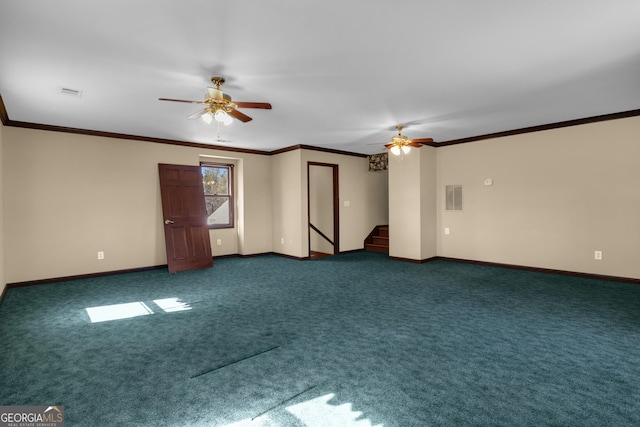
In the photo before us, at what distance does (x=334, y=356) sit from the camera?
2.59 meters

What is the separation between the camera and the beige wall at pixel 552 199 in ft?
15.9

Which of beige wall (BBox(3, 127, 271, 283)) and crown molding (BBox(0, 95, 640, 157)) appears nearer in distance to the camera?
crown molding (BBox(0, 95, 640, 157))

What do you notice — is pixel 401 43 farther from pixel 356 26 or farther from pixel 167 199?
pixel 167 199

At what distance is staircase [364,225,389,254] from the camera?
326 inches

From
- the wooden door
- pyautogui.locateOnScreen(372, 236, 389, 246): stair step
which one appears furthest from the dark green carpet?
pyautogui.locateOnScreen(372, 236, 389, 246): stair step

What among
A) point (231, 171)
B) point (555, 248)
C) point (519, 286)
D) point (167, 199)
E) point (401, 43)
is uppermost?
point (401, 43)

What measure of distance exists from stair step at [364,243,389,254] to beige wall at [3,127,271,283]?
4.70 m

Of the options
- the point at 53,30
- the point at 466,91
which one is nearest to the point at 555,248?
the point at 466,91

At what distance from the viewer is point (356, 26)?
2469 mm

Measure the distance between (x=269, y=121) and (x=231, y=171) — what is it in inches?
115

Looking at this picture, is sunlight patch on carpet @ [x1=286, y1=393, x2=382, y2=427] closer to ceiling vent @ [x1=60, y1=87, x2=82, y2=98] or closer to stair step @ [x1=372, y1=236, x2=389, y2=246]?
ceiling vent @ [x1=60, y1=87, x2=82, y2=98]

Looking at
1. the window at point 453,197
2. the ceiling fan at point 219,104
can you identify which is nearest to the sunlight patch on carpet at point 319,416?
the ceiling fan at point 219,104

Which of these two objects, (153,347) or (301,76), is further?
(301,76)

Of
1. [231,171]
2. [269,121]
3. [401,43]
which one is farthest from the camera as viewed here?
[231,171]
